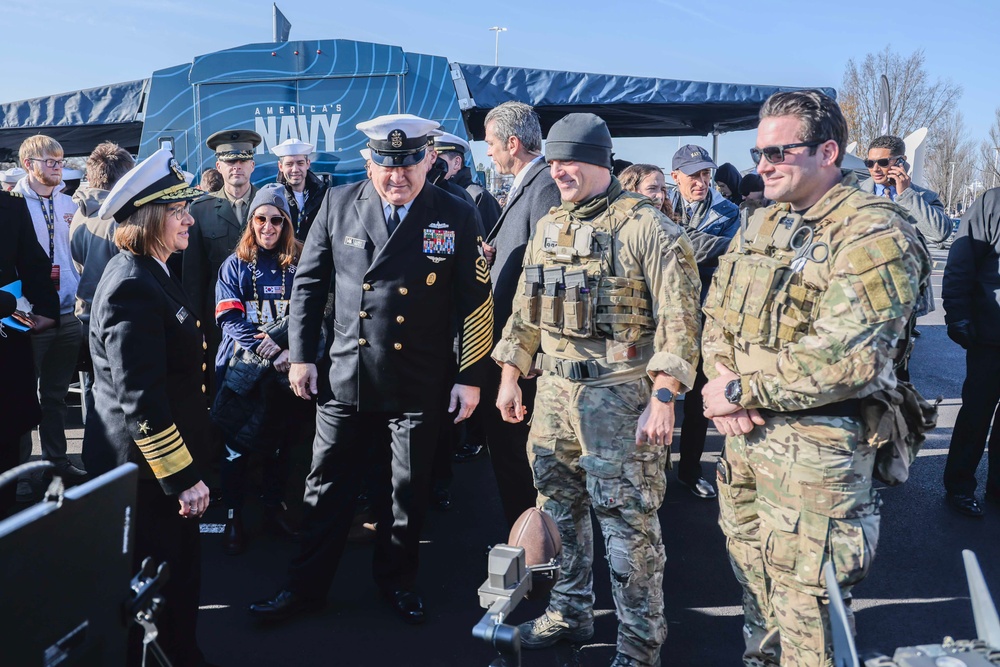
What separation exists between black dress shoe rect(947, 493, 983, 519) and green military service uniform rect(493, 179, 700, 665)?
277cm

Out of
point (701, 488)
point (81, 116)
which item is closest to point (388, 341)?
point (701, 488)

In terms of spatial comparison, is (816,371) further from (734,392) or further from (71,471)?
(71,471)

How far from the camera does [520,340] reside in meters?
3.15

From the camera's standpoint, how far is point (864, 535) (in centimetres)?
224

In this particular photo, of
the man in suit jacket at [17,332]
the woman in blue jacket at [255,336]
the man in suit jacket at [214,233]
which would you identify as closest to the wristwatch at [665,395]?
the woman in blue jacket at [255,336]

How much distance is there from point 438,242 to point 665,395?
4.29 ft

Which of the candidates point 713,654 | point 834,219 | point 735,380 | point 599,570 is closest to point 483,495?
point 599,570

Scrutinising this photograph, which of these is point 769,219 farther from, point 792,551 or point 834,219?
point 792,551

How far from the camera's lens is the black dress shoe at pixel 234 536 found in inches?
166

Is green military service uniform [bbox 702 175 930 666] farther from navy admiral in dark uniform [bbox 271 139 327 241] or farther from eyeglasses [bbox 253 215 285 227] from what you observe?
navy admiral in dark uniform [bbox 271 139 327 241]

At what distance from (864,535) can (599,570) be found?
1.96m

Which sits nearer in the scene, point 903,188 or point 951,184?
point 903,188

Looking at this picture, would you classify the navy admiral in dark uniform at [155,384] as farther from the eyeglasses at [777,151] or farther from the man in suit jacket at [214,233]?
the man in suit jacket at [214,233]

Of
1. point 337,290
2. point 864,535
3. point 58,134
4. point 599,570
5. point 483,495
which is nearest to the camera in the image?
point 864,535
